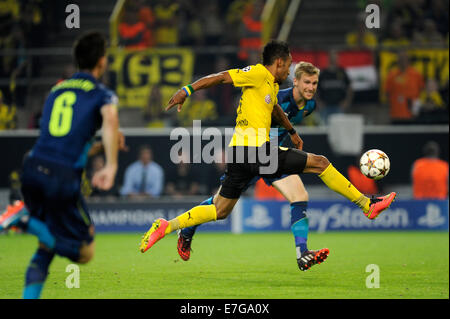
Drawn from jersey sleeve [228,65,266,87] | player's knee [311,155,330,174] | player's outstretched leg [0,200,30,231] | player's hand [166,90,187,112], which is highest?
jersey sleeve [228,65,266,87]

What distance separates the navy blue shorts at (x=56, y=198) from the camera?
546 centimetres

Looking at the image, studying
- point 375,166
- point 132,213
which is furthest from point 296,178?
point 132,213

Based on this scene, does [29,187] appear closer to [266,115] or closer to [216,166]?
[266,115]

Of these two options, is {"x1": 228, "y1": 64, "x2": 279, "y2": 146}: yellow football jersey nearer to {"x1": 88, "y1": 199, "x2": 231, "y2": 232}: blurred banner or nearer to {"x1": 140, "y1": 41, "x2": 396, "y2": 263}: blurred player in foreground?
{"x1": 140, "y1": 41, "x2": 396, "y2": 263}: blurred player in foreground

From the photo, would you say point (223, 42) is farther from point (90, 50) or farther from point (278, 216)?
point (90, 50)

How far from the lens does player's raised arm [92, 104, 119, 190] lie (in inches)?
209

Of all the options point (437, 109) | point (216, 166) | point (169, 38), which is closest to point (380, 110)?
point (437, 109)

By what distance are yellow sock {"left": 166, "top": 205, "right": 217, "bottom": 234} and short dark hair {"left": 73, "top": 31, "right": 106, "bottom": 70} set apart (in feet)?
8.95

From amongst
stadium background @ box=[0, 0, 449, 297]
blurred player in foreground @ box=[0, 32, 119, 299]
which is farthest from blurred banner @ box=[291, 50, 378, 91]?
blurred player in foreground @ box=[0, 32, 119, 299]

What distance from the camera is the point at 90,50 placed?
567cm

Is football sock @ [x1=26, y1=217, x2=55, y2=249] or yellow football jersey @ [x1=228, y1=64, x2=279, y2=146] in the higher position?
yellow football jersey @ [x1=228, y1=64, x2=279, y2=146]

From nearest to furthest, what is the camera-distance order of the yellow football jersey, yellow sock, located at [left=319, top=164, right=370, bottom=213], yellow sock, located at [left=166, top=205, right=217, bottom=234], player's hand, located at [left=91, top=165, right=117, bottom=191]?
player's hand, located at [left=91, top=165, right=117, bottom=191] < the yellow football jersey < yellow sock, located at [left=319, top=164, right=370, bottom=213] < yellow sock, located at [left=166, top=205, right=217, bottom=234]

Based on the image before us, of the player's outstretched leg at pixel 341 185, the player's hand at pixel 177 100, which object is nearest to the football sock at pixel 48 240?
the player's hand at pixel 177 100

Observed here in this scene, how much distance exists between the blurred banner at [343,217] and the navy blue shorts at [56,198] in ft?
32.8
